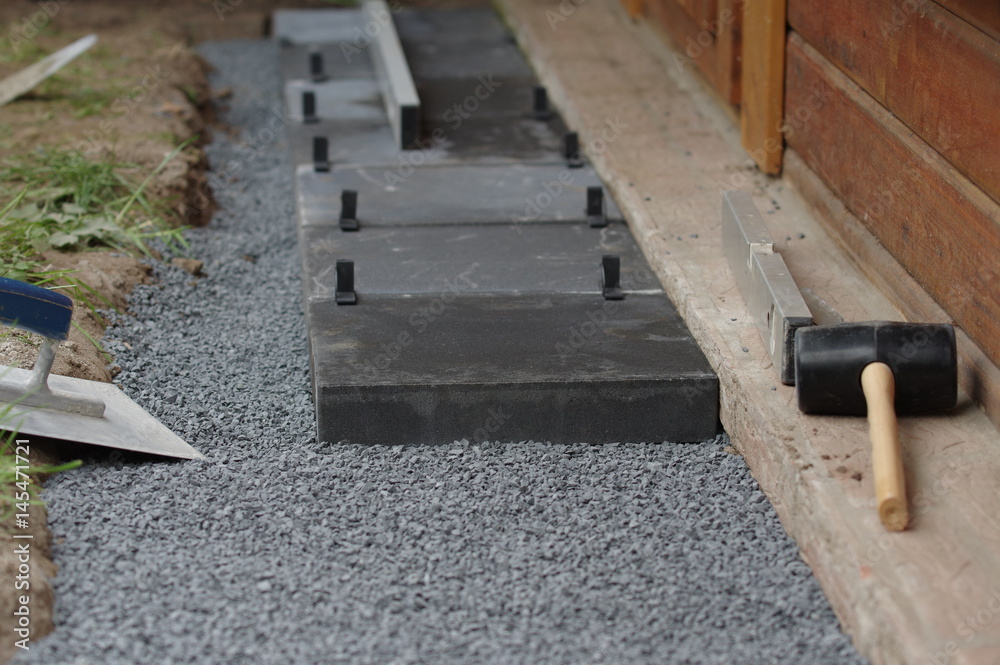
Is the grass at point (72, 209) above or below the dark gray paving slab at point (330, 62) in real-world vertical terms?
Answer: below

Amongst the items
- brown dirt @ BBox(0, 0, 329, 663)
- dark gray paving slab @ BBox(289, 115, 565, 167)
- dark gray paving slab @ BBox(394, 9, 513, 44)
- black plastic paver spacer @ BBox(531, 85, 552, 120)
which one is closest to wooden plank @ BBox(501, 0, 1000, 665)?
dark gray paving slab @ BBox(289, 115, 565, 167)

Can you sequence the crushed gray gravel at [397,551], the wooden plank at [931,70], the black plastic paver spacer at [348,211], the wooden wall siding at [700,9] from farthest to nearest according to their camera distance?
the wooden wall siding at [700,9] < the black plastic paver spacer at [348,211] < the wooden plank at [931,70] < the crushed gray gravel at [397,551]

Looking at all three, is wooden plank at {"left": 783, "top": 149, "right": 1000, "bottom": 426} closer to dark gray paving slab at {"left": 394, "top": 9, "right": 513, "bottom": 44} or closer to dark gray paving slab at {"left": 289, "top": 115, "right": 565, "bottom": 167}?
dark gray paving slab at {"left": 289, "top": 115, "right": 565, "bottom": 167}

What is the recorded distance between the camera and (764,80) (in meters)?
4.41

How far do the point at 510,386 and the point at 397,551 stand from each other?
25.0 inches

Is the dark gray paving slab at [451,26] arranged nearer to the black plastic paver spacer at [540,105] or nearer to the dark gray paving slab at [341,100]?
the dark gray paving slab at [341,100]

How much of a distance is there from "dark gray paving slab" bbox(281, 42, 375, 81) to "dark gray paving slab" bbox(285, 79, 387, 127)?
0.13m

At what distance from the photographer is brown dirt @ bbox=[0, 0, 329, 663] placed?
9.45ft

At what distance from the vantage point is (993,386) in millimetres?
2742

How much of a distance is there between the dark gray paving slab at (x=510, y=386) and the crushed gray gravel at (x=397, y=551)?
58 mm

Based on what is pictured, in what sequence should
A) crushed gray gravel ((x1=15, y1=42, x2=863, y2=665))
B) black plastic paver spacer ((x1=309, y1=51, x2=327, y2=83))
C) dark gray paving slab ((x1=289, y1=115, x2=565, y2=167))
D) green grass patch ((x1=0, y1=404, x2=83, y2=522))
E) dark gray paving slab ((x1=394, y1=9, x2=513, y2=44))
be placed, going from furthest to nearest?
dark gray paving slab ((x1=394, y1=9, x2=513, y2=44)), black plastic paver spacer ((x1=309, y1=51, x2=327, y2=83)), dark gray paving slab ((x1=289, y1=115, x2=565, y2=167)), green grass patch ((x1=0, y1=404, x2=83, y2=522)), crushed gray gravel ((x1=15, y1=42, x2=863, y2=665))

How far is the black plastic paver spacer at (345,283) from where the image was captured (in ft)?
11.7

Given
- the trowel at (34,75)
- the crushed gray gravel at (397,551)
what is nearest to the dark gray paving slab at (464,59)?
the trowel at (34,75)

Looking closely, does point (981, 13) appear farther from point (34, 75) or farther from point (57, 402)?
point (34, 75)
